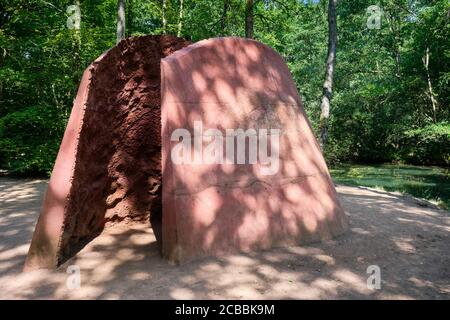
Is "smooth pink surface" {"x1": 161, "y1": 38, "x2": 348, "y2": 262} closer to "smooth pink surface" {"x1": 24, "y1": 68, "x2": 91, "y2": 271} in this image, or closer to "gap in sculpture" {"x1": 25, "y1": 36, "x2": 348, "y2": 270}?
"gap in sculpture" {"x1": 25, "y1": 36, "x2": 348, "y2": 270}

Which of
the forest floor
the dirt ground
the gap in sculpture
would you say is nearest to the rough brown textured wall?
the gap in sculpture

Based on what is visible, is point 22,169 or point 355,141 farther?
point 355,141

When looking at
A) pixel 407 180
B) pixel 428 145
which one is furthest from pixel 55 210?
pixel 428 145

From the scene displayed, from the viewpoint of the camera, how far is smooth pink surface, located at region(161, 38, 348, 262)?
4230mm

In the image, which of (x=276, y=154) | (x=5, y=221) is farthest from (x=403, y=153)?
(x=5, y=221)

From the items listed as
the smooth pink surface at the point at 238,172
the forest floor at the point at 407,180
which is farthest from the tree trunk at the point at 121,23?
the forest floor at the point at 407,180

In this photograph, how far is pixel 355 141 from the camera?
23969mm

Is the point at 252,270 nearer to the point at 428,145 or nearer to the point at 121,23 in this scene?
the point at 121,23

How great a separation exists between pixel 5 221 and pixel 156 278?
13.0 ft

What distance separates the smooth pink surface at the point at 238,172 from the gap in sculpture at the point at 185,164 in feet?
0.05

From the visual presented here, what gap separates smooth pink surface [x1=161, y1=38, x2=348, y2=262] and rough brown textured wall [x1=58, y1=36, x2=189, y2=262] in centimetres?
92

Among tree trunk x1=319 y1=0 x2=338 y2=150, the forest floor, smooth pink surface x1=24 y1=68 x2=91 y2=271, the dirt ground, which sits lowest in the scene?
the forest floor

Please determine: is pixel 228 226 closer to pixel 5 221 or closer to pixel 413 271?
pixel 413 271

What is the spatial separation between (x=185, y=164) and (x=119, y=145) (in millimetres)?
1651
